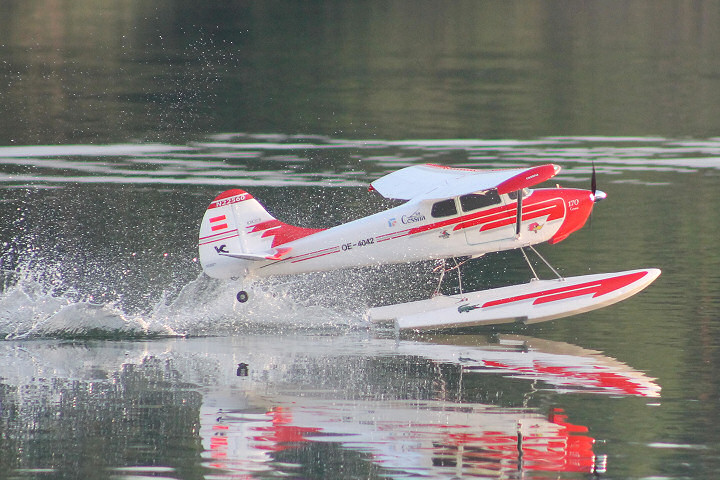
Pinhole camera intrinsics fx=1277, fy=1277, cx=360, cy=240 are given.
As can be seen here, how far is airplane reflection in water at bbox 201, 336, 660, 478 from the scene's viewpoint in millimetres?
11297

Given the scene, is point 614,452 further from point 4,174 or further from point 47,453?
point 4,174

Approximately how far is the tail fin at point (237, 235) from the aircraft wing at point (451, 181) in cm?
167

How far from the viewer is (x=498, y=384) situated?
14359 mm

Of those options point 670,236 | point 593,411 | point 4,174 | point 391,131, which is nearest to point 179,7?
point 391,131

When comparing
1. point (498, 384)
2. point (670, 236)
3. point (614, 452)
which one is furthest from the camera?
point (670, 236)

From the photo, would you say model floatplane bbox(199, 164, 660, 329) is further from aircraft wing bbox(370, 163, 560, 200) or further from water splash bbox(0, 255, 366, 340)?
water splash bbox(0, 255, 366, 340)

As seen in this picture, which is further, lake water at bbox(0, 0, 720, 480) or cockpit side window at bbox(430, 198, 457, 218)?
cockpit side window at bbox(430, 198, 457, 218)

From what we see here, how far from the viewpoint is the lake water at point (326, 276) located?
12.0 metres

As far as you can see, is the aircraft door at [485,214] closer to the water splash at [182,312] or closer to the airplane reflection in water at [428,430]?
the water splash at [182,312]

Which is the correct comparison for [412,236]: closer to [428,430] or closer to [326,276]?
[326,276]

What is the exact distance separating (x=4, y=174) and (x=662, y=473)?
21618 mm


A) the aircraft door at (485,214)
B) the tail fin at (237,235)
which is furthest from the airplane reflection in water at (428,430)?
the aircraft door at (485,214)

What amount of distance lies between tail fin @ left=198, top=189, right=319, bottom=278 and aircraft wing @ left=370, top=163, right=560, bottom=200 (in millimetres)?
1674

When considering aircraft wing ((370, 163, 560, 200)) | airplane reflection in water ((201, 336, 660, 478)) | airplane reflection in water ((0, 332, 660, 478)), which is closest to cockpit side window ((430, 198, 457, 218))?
aircraft wing ((370, 163, 560, 200))
